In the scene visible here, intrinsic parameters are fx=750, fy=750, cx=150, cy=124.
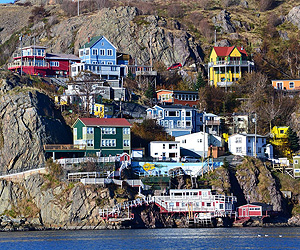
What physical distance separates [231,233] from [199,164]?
711 inches

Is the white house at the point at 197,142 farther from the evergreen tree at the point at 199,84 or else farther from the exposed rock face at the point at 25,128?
the evergreen tree at the point at 199,84

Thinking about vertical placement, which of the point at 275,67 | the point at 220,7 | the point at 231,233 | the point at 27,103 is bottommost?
the point at 231,233

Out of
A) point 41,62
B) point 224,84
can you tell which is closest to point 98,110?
point 41,62

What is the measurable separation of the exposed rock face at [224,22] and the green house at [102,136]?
60209 mm

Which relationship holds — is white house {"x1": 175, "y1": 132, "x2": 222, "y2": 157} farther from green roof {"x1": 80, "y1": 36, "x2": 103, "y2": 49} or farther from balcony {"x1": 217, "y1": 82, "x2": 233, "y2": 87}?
green roof {"x1": 80, "y1": 36, "x2": 103, "y2": 49}

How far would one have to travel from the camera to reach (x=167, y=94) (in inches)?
5039

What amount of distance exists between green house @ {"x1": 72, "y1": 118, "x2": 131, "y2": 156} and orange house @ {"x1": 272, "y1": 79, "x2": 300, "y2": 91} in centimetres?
3820

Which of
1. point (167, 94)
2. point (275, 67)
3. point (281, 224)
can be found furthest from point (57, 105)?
point (275, 67)

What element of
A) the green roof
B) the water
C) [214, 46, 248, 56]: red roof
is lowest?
the water

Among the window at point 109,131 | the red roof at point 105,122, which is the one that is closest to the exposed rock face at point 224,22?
the red roof at point 105,122

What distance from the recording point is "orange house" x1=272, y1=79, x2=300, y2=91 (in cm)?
13238

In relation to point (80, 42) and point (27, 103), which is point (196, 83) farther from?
point (27, 103)

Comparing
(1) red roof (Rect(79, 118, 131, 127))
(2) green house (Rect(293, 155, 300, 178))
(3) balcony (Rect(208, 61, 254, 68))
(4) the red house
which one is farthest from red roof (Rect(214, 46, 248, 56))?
(4) the red house

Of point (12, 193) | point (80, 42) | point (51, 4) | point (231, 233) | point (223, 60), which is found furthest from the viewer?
point (51, 4)
